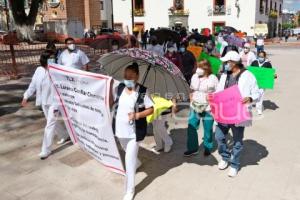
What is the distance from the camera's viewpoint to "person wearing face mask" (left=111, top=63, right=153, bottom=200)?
4.38 meters

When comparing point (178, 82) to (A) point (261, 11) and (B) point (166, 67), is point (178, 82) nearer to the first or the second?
(B) point (166, 67)

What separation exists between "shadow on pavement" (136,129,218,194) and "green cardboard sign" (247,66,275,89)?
294 centimetres

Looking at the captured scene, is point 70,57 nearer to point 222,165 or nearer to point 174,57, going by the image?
point 174,57

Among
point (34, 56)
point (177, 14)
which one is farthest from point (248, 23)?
point (34, 56)

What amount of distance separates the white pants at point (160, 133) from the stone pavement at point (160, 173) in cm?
20

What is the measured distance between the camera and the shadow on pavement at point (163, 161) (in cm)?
529

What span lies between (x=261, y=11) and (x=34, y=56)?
32.2 m

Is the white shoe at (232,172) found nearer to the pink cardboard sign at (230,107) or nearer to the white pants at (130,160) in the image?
the pink cardboard sign at (230,107)

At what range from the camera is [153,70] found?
5.36 meters

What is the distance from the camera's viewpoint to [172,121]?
798 centimetres

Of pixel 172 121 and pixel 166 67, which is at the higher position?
pixel 166 67

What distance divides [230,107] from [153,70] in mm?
1233

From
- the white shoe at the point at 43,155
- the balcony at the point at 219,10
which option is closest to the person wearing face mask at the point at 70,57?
the white shoe at the point at 43,155

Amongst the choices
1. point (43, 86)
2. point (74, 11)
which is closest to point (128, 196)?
point (43, 86)
